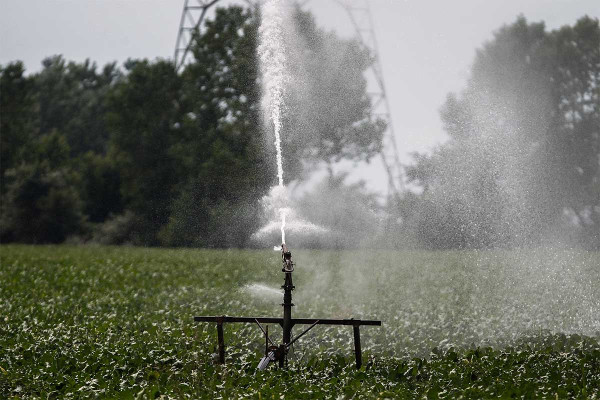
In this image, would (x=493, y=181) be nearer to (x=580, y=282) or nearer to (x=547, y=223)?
(x=580, y=282)

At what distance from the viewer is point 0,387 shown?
35.7ft

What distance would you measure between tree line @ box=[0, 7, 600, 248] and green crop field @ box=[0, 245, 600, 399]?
8.67ft

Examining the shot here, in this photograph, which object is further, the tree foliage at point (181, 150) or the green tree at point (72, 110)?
the green tree at point (72, 110)

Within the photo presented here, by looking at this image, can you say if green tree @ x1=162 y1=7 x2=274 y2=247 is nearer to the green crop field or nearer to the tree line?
the tree line

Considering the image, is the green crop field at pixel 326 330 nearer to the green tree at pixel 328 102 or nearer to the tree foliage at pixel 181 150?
the green tree at pixel 328 102

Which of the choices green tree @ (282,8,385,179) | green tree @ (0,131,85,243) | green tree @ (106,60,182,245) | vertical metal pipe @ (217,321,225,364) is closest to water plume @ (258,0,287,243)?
vertical metal pipe @ (217,321,225,364)

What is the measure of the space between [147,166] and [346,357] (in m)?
49.4

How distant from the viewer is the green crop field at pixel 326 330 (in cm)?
1029

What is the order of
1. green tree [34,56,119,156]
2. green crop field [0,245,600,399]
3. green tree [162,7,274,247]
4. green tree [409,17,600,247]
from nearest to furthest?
green crop field [0,245,600,399]
green tree [409,17,600,247]
green tree [162,7,274,247]
green tree [34,56,119,156]

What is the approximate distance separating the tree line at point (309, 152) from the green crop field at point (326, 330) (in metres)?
2.64

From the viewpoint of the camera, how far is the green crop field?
1029 centimetres

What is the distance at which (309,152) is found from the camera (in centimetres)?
3194

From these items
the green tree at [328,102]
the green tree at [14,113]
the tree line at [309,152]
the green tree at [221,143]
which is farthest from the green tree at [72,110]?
the green tree at [328,102]

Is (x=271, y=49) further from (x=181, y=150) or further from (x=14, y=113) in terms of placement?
(x=14, y=113)
